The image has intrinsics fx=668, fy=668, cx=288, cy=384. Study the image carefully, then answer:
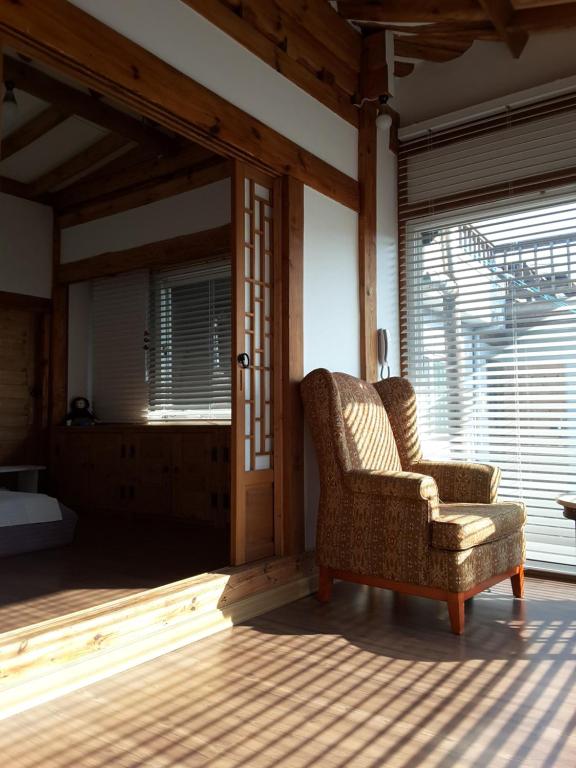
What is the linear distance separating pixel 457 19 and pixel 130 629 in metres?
3.79

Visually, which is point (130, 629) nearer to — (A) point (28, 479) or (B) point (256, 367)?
(B) point (256, 367)

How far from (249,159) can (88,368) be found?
3773mm

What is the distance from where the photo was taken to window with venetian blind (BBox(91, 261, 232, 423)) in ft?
19.0

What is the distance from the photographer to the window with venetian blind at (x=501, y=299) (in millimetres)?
4148

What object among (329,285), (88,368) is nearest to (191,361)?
(88,368)

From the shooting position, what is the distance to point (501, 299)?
4402 mm

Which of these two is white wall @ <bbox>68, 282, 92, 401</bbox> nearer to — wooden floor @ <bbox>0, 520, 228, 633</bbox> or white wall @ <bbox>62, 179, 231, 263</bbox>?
white wall @ <bbox>62, 179, 231, 263</bbox>

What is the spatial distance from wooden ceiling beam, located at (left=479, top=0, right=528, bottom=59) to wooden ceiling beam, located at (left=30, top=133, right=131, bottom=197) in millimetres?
3295

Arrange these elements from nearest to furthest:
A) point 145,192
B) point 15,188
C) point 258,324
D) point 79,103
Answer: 1. point 258,324
2. point 79,103
3. point 145,192
4. point 15,188

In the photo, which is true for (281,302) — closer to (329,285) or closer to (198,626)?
(329,285)

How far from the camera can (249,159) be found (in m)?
3.54

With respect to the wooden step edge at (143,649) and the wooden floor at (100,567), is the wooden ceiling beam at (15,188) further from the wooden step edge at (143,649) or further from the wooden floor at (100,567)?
the wooden step edge at (143,649)

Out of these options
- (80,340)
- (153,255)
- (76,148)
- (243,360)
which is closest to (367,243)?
(243,360)

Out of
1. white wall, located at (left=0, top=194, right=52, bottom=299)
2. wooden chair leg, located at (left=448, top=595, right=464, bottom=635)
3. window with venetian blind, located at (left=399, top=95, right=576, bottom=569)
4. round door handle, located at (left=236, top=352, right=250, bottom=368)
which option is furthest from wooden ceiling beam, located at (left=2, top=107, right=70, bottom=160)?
wooden chair leg, located at (left=448, top=595, right=464, bottom=635)
